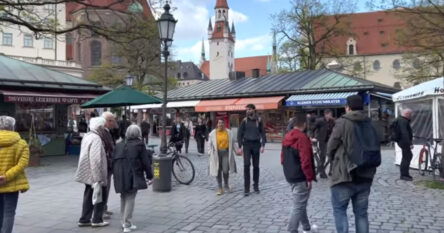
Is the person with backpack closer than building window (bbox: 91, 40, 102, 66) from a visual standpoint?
Yes

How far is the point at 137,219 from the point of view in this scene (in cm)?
722

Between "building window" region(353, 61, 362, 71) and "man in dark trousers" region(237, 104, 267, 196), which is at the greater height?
"building window" region(353, 61, 362, 71)

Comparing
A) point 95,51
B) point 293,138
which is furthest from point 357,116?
point 95,51

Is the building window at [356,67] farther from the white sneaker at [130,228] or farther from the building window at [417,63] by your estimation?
the white sneaker at [130,228]

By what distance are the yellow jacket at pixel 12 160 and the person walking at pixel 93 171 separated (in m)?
1.35

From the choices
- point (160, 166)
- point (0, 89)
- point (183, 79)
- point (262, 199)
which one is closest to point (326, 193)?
point (262, 199)

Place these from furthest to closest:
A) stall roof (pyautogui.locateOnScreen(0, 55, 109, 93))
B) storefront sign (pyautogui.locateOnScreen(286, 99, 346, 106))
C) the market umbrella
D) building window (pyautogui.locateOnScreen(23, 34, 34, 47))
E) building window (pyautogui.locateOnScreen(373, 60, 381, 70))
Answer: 1. building window (pyautogui.locateOnScreen(373, 60, 381, 70))
2. building window (pyautogui.locateOnScreen(23, 34, 34, 47))
3. storefront sign (pyautogui.locateOnScreen(286, 99, 346, 106))
4. stall roof (pyautogui.locateOnScreen(0, 55, 109, 93))
5. the market umbrella

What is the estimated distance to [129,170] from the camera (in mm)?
6469

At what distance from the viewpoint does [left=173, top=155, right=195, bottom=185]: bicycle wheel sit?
1090cm

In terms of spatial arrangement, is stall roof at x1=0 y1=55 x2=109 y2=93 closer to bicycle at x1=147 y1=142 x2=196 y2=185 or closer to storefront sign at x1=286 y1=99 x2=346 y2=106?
bicycle at x1=147 y1=142 x2=196 y2=185

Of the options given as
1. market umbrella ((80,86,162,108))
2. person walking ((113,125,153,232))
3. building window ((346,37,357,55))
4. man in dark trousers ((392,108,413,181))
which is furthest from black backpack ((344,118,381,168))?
building window ((346,37,357,55))

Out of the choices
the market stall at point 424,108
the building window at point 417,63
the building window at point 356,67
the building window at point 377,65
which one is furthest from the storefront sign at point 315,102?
the building window at point 377,65

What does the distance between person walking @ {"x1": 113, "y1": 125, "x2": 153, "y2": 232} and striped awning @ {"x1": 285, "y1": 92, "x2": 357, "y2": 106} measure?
1855cm

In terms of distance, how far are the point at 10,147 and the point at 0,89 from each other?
1205cm
